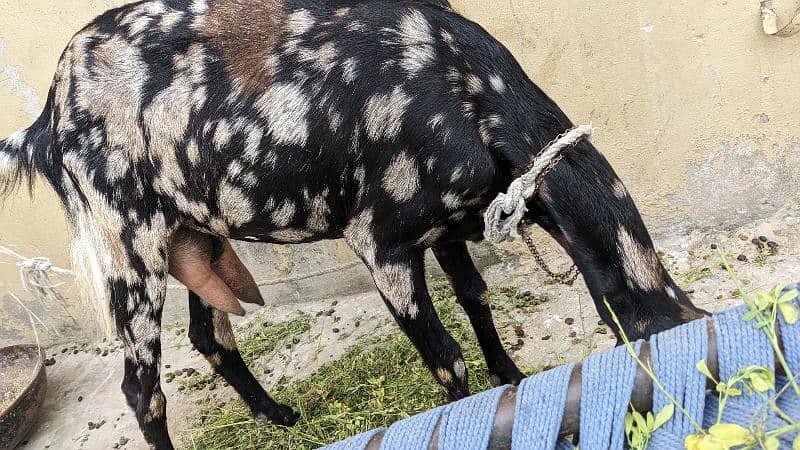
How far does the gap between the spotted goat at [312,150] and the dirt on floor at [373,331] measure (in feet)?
2.65

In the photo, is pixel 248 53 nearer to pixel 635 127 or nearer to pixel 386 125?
pixel 386 125

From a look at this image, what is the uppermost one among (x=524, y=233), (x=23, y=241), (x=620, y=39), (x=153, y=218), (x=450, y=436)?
(x=620, y=39)

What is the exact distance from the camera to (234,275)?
3.04 meters

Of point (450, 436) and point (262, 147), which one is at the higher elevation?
point (450, 436)

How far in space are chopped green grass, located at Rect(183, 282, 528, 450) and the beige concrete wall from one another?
1145 mm

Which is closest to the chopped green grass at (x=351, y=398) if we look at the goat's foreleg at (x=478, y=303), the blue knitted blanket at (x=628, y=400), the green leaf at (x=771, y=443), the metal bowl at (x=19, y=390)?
the goat's foreleg at (x=478, y=303)

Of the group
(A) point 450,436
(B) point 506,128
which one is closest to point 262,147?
(B) point 506,128

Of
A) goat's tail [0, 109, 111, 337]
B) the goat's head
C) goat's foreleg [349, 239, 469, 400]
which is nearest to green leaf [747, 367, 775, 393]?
the goat's head

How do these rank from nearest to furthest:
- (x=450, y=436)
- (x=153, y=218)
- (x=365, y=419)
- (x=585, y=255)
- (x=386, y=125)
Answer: (x=450, y=436) < (x=585, y=255) < (x=386, y=125) < (x=153, y=218) < (x=365, y=419)

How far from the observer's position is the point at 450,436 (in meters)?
1.00

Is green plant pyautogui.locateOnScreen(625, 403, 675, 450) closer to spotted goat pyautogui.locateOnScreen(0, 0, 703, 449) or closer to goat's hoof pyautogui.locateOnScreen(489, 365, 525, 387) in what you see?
spotted goat pyautogui.locateOnScreen(0, 0, 703, 449)

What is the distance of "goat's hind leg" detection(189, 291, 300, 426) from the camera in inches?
Answer: 121

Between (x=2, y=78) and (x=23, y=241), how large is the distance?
3.01 feet

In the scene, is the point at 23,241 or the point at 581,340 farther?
the point at 23,241
